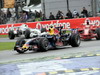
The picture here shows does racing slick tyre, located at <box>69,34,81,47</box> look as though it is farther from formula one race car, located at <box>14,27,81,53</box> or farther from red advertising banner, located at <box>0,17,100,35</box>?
red advertising banner, located at <box>0,17,100,35</box>

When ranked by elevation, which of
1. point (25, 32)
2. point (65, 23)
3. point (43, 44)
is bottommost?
point (25, 32)

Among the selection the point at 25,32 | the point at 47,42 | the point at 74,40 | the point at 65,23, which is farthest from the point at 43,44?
the point at 65,23

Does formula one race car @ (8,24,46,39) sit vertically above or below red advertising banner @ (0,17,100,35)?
below

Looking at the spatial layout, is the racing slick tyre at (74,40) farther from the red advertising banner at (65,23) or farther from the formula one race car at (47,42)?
the red advertising banner at (65,23)

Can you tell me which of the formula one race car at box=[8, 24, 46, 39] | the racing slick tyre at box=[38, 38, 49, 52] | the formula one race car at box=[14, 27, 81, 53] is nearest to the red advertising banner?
the formula one race car at box=[8, 24, 46, 39]

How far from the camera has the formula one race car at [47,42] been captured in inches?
513

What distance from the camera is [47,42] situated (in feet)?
43.3

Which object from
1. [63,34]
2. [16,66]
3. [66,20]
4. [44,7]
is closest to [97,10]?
[66,20]

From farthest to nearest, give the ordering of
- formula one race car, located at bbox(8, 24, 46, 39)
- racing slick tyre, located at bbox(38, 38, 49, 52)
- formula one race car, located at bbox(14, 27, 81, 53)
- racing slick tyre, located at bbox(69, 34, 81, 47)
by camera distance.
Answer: formula one race car, located at bbox(8, 24, 46, 39) < racing slick tyre, located at bbox(69, 34, 81, 47) < formula one race car, located at bbox(14, 27, 81, 53) < racing slick tyre, located at bbox(38, 38, 49, 52)

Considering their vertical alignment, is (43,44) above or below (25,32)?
above

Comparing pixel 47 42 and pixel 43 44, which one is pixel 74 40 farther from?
pixel 43 44

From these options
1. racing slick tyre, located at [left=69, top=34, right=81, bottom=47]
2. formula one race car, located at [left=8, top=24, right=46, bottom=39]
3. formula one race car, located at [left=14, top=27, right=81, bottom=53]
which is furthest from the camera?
formula one race car, located at [left=8, top=24, right=46, bottom=39]

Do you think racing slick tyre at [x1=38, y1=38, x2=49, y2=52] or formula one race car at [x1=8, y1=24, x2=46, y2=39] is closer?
racing slick tyre at [x1=38, y1=38, x2=49, y2=52]

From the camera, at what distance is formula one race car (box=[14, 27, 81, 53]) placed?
13041mm
